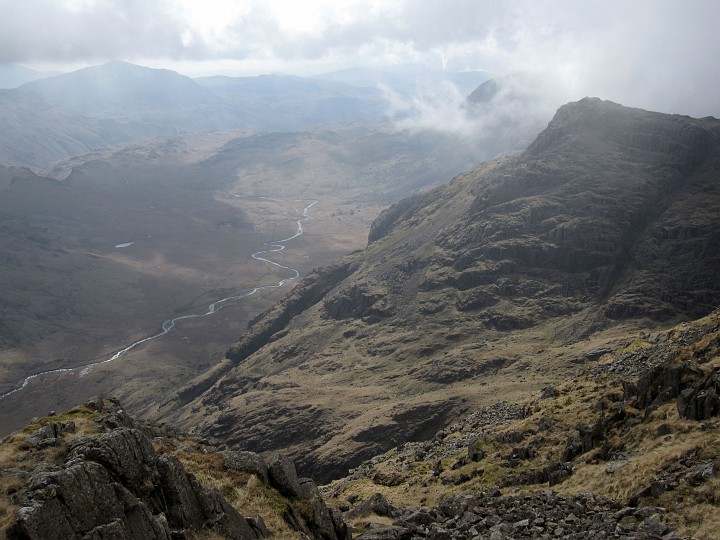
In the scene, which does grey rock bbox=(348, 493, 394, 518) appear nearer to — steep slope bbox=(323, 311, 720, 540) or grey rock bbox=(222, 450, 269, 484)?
steep slope bbox=(323, 311, 720, 540)

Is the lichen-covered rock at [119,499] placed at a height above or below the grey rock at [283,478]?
above

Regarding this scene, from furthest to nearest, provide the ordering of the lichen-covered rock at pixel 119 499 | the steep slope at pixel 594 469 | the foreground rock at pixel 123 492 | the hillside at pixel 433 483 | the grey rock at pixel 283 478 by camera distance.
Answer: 1. the grey rock at pixel 283 478
2. the steep slope at pixel 594 469
3. the hillside at pixel 433 483
4. the foreground rock at pixel 123 492
5. the lichen-covered rock at pixel 119 499

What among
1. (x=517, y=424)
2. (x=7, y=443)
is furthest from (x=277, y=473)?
(x=517, y=424)

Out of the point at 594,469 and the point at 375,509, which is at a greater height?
the point at 594,469

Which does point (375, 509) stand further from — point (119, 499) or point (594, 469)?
point (119, 499)

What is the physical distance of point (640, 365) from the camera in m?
73.4

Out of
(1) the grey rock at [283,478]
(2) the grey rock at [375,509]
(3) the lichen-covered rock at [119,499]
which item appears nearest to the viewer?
(3) the lichen-covered rock at [119,499]

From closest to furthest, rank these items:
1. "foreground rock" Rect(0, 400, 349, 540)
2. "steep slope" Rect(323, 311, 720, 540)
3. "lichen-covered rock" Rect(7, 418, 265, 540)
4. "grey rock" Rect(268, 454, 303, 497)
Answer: "lichen-covered rock" Rect(7, 418, 265, 540) → "foreground rock" Rect(0, 400, 349, 540) → "steep slope" Rect(323, 311, 720, 540) → "grey rock" Rect(268, 454, 303, 497)

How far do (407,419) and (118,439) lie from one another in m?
113

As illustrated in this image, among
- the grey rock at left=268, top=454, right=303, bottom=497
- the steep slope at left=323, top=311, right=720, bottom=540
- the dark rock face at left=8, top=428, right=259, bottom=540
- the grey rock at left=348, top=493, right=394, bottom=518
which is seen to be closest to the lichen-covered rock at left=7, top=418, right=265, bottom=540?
the dark rock face at left=8, top=428, right=259, bottom=540

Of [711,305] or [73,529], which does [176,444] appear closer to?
[73,529]

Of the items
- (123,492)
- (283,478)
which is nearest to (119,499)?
(123,492)

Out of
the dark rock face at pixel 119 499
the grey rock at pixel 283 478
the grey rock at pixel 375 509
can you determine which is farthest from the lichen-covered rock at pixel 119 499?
the grey rock at pixel 375 509

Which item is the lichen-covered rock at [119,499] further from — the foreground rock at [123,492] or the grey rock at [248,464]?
the grey rock at [248,464]
